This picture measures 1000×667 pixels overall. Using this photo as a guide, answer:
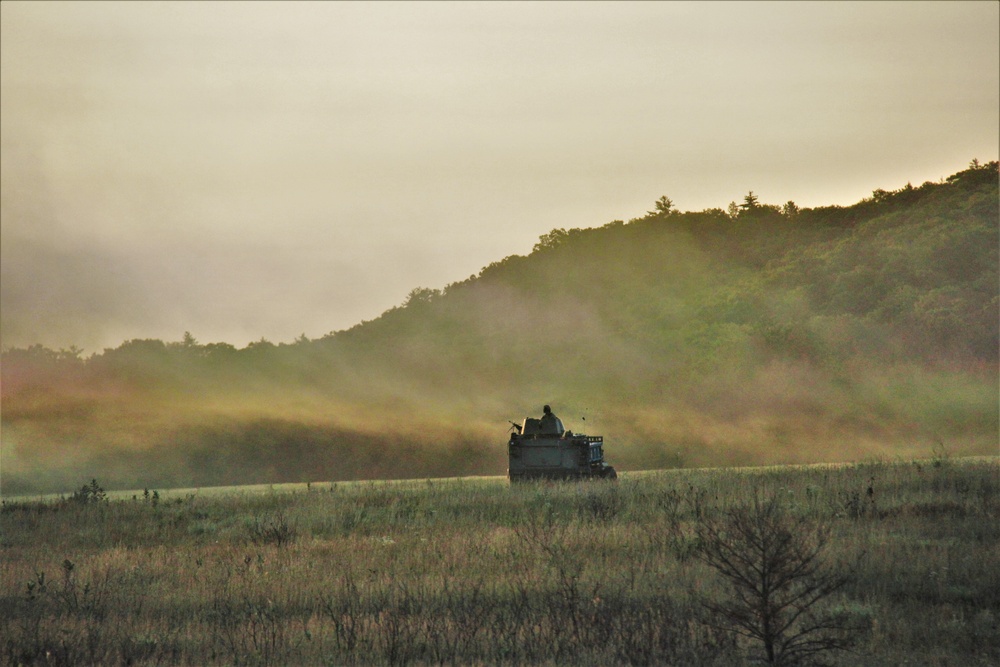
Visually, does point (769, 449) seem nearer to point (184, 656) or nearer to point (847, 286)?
point (847, 286)

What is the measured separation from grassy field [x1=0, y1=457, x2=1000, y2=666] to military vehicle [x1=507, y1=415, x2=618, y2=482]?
7.47 meters

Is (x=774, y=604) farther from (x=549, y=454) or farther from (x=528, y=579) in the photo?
(x=549, y=454)

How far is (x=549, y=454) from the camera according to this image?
127 ft

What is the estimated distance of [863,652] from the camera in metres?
12.9

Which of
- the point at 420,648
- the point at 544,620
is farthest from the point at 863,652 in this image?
the point at 420,648

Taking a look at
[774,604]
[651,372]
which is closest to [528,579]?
[774,604]

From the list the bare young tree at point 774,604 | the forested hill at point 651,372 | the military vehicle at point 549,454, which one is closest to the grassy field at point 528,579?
the bare young tree at point 774,604

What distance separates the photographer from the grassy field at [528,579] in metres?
12.9

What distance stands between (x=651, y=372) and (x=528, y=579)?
113 metres

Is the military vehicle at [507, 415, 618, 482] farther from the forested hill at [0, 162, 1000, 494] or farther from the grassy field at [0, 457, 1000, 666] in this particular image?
the forested hill at [0, 162, 1000, 494]

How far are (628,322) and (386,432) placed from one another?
1582 inches

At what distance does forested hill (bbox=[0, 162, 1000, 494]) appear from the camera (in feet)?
351

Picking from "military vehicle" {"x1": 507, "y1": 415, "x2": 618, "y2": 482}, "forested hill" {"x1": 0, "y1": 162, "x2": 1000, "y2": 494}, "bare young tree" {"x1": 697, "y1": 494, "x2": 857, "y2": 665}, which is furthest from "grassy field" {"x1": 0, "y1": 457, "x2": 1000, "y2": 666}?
"forested hill" {"x1": 0, "y1": 162, "x2": 1000, "y2": 494}

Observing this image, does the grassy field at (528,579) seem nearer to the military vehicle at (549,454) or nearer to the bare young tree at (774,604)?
the bare young tree at (774,604)
